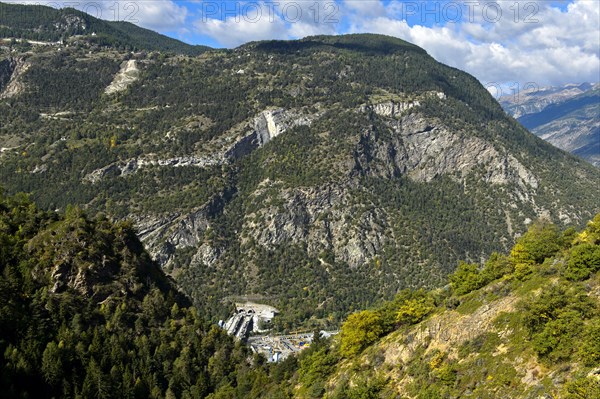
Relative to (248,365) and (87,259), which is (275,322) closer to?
(248,365)

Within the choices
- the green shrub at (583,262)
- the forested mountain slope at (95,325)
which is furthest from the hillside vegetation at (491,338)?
the forested mountain slope at (95,325)

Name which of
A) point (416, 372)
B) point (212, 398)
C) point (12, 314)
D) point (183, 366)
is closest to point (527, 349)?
point (416, 372)

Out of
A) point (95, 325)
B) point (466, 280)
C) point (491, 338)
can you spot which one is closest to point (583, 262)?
point (491, 338)

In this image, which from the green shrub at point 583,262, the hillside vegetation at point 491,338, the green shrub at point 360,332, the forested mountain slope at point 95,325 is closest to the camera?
the hillside vegetation at point 491,338

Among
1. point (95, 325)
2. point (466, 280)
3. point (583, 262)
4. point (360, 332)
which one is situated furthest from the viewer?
point (95, 325)

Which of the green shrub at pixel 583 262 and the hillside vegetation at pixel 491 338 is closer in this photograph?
the hillside vegetation at pixel 491 338

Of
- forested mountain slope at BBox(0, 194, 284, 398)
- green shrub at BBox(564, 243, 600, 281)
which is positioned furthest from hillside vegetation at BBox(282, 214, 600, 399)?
forested mountain slope at BBox(0, 194, 284, 398)

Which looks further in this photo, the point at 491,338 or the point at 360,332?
the point at 360,332

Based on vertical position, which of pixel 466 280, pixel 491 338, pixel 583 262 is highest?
pixel 583 262

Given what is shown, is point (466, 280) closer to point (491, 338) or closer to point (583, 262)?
point (491, 338)

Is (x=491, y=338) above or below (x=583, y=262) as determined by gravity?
below

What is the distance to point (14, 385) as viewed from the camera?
78250mm

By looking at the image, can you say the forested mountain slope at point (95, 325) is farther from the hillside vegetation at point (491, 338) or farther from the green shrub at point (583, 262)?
the green shrub at point (583, 262)

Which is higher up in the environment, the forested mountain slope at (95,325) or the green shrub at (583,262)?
the green shrub at (583,262)
